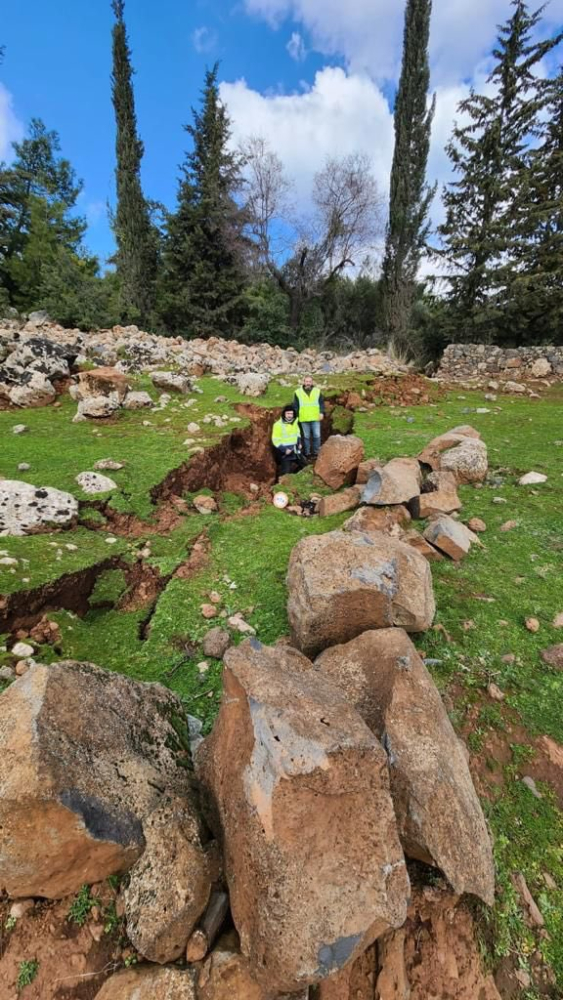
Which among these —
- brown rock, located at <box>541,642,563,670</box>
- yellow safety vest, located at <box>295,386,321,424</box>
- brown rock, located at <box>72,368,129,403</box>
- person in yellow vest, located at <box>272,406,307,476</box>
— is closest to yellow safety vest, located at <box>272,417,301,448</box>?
person in yellow vest, located at <box>272,406,307,476</box>

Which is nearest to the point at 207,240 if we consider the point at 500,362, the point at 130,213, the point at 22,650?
the point at 130,213

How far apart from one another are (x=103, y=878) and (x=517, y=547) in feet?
13.8

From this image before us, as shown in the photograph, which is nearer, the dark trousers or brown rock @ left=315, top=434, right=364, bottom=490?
brown rock @ left=315, top=434, right=364, bottom=490

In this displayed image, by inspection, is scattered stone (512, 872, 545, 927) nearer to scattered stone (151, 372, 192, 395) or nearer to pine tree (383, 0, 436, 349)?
scattered stone (151, 372, 192, 395)

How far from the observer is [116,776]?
1.82m

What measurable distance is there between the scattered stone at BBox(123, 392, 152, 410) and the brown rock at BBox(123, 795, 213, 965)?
7099 millimetres

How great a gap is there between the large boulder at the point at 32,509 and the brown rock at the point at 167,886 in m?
3.11

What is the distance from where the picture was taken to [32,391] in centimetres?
793

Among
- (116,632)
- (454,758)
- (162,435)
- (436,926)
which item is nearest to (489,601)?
(454,758)

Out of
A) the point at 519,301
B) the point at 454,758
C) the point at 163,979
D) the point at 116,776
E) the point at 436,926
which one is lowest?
the point at 436,926

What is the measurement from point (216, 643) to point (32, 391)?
694 centimetres

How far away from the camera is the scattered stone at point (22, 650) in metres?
2.85

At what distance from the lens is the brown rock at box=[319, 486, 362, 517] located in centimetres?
519

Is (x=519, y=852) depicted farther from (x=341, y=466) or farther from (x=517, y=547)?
(x=341, y=466)
